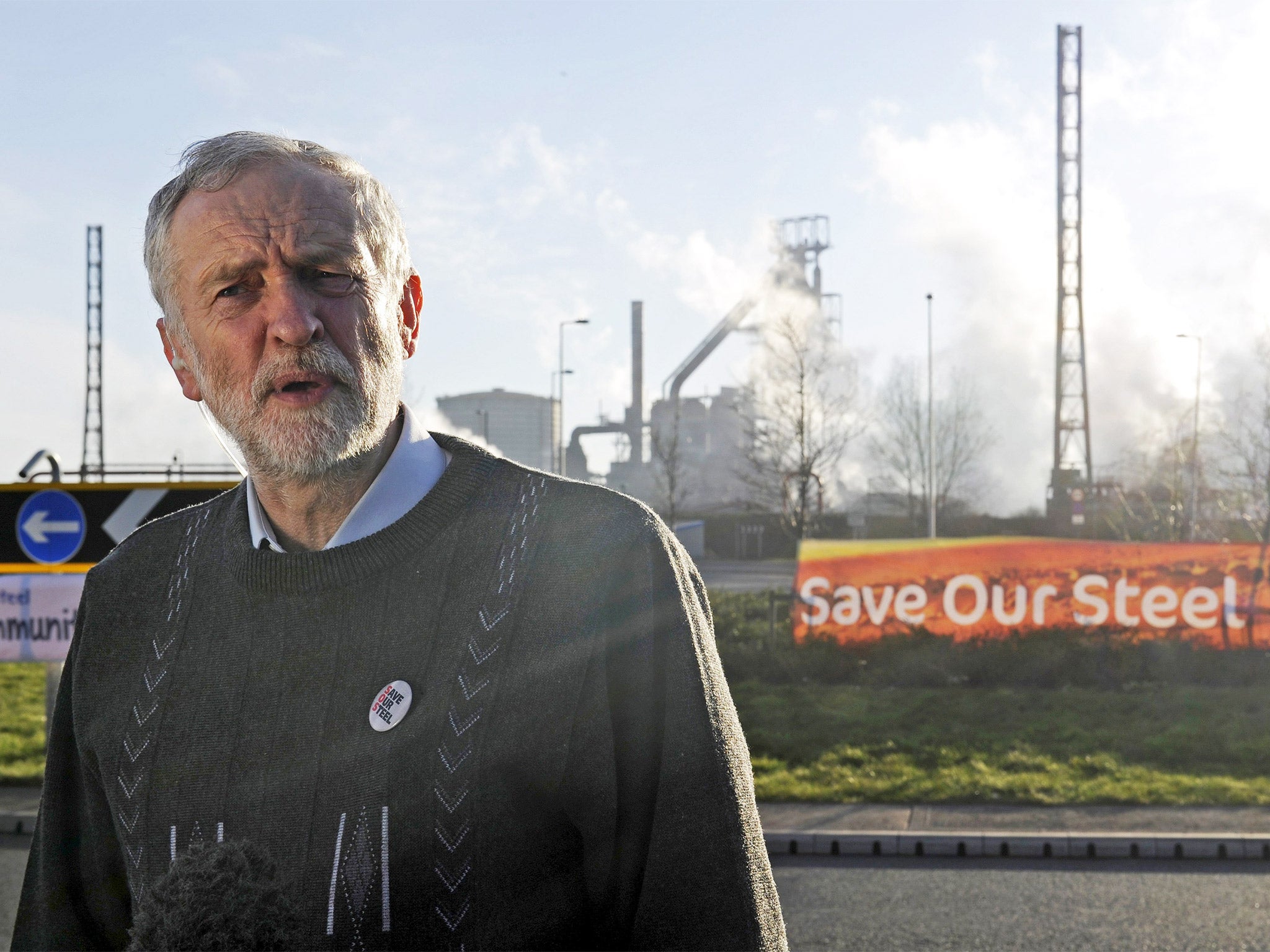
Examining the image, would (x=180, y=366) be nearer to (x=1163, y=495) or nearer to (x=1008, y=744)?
(x=1008, y=744)

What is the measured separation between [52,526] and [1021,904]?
7015mm

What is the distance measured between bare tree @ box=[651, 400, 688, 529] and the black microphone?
34519 mm

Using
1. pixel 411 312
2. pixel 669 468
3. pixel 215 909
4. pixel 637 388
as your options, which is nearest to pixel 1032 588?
pixel 411 312

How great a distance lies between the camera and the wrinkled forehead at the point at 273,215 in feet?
6.11

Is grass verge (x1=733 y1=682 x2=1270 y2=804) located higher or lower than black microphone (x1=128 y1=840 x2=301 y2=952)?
lower

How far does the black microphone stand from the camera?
1.44 m

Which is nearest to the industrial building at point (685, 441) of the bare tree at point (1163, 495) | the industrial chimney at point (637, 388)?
the industrial chimney at point (637, 388)

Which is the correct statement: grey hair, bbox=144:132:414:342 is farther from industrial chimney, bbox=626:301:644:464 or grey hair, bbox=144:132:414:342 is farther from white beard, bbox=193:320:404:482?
industrial chimney, bbox=626:301:644:464

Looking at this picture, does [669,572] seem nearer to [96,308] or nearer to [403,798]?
[403,798]

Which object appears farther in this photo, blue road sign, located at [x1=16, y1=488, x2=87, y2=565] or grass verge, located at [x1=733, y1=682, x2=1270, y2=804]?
grass verge, located at [x1=733, y1=682, x2=1270, y2=804]

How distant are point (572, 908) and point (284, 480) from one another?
0.75 meters

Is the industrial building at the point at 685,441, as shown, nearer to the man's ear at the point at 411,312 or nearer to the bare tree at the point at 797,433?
the bare tree at the point at 797,433

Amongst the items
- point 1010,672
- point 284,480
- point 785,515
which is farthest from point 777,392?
point 284,480

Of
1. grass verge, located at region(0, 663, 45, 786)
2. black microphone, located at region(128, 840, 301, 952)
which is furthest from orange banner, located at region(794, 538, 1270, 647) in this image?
black microphone, located at region(128, 840, 301, 952)
